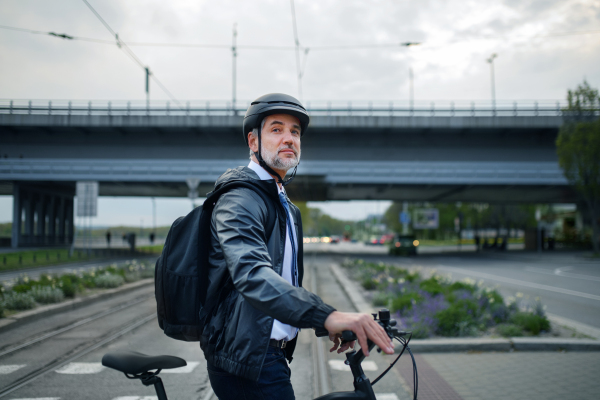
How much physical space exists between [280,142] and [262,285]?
31.2 inches

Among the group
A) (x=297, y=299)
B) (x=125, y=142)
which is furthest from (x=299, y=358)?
(x=125, y=142)

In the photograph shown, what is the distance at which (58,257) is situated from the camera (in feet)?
46.4

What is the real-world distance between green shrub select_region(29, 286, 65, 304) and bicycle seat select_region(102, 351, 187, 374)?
845 centimetres

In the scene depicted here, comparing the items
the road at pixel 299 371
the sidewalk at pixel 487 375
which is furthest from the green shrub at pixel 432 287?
the road at pixel 299 371

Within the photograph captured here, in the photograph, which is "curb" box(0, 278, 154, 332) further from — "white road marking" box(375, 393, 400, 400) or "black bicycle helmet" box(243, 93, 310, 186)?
"black bicycle helmet" box(243, 93, 310, 186)

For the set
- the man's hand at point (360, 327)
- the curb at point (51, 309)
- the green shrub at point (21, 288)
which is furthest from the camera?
the green shrub at point (21, 288)

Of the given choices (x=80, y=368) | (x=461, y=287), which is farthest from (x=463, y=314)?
(x=80, y=368)

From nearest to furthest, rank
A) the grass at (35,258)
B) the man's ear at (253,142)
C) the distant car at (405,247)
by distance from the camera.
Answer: the man's ear at (253,142)
the grass at (35,258)
the distant car at (405,247)

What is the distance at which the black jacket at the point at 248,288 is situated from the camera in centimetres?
147

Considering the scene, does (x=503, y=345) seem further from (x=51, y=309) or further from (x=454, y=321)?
(x=51, y=309)

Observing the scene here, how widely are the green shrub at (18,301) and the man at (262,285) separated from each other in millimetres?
8187

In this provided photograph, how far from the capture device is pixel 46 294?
9109mm

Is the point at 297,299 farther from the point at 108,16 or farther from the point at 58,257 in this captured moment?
the point at 58,257

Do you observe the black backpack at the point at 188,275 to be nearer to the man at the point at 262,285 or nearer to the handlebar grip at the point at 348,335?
the man at the point at 262,285
